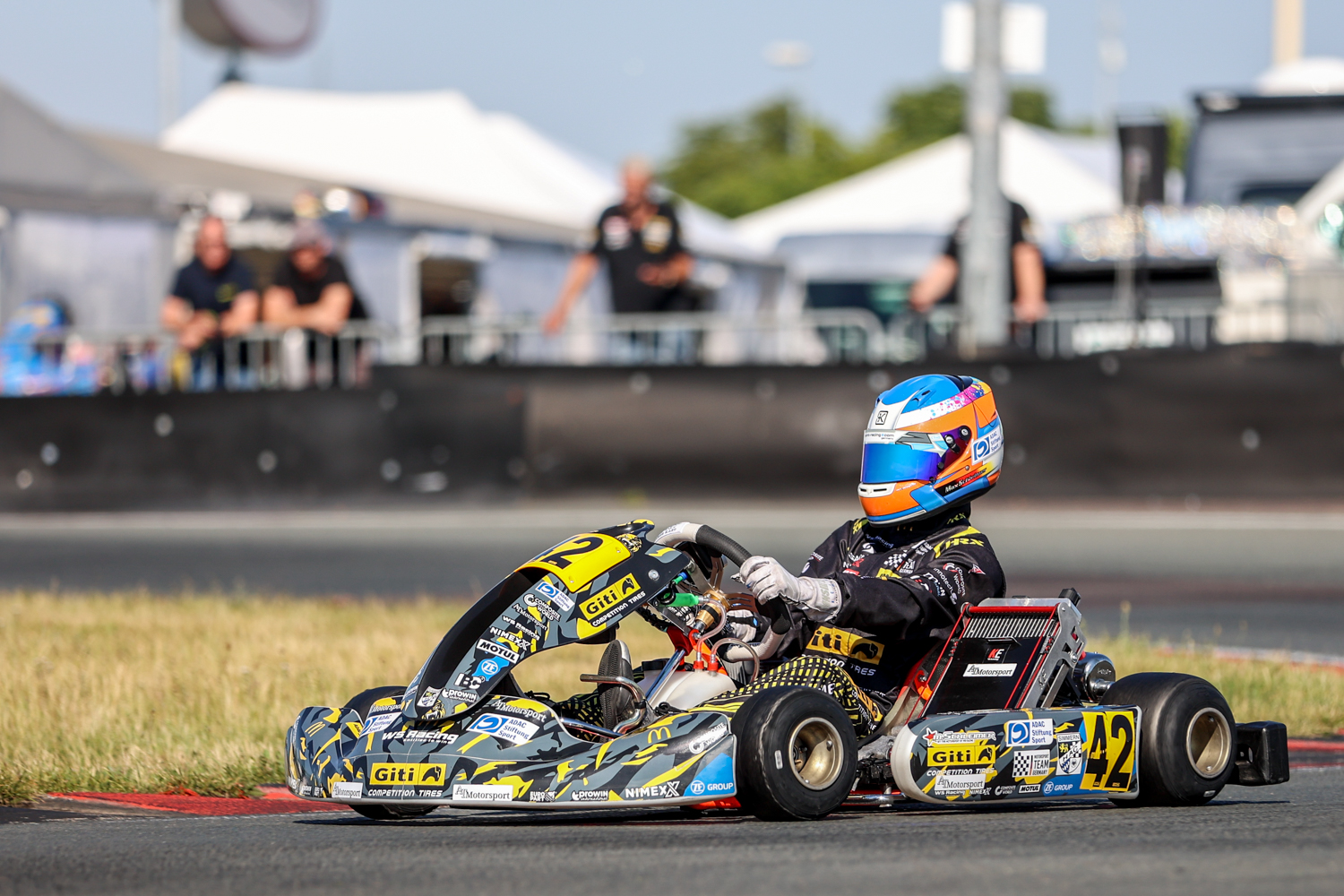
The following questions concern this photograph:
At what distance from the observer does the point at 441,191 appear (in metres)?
22.3

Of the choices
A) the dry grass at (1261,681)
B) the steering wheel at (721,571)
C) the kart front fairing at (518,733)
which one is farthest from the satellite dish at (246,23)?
the kart front fairing at (518,733)

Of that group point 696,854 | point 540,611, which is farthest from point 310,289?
point 696,854

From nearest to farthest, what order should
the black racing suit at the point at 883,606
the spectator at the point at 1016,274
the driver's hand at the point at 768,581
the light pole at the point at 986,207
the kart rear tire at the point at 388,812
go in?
the driver's hand at the point at 768,581
the kart rear tire at the point at 388,812
the black racing suit at the point at 883,606
the light pole at the point at 986,207
the spectator at the point at 1016,274

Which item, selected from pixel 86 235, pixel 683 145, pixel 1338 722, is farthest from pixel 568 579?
pixel 683 145

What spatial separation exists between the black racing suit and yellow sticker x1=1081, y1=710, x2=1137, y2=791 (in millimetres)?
404

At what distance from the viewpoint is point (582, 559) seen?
4711mm

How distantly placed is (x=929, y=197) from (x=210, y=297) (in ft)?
48.3

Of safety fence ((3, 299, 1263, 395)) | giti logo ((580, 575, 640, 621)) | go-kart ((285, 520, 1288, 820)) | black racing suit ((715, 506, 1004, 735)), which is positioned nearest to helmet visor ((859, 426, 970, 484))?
black racing suit ((715, 506, 1004, 735))

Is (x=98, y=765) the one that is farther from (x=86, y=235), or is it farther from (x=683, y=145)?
(x=683, y=145)

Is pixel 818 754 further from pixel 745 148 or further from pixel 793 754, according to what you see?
pixel 745 148

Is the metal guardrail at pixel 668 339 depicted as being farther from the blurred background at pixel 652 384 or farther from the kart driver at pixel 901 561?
the kart driver at pixel 901 561

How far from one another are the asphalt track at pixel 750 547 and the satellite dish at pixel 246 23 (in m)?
17.6

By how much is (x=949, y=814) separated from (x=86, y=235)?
12.6 metres

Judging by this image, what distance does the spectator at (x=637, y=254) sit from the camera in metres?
13.9
